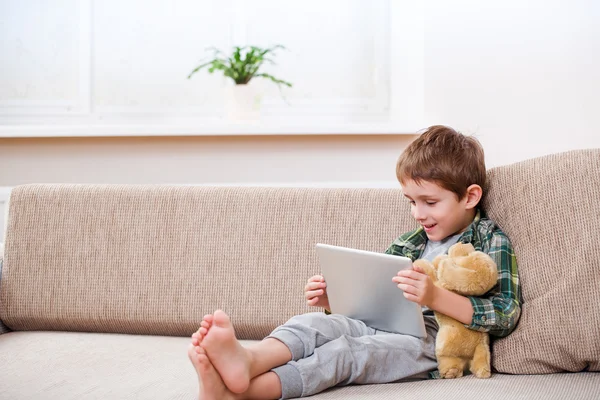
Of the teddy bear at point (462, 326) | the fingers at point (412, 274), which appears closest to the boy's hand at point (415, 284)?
the fingers at point (412, 274)

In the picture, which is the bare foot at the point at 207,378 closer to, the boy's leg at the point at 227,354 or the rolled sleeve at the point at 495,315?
the boy's leg at the point at 227,354

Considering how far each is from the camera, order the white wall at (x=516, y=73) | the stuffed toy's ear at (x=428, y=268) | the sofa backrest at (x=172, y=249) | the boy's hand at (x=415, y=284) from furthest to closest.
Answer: the white wall at (x=516, y=73) → the sofa backrest at (x=172, y=249) → the stuffed toy's ear at (x=428, y=268) → the boy's hand at (x=415, y=284)

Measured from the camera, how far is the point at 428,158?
5.34 feet

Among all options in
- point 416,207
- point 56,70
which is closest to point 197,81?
point 56,70

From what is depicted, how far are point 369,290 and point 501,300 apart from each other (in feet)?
0.96

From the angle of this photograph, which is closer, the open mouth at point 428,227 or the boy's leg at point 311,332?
the boy's leg at point 311,332

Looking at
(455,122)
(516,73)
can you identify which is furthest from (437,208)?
(516,73)

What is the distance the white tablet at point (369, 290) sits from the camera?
144 centimetres

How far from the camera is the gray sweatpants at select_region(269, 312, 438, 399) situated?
1.36 m

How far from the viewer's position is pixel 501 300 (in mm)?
1524

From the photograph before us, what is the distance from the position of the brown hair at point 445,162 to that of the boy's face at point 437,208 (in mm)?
15

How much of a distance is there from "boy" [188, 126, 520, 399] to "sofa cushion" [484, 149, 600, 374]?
1.5 inches

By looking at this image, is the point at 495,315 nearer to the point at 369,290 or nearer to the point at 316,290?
the point at 369,290

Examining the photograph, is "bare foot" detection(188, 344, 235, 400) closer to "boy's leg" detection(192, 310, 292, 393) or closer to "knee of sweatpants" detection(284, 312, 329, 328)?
"boy's leg" detection(192, 310, 292, 393)
